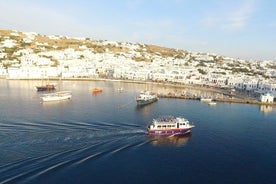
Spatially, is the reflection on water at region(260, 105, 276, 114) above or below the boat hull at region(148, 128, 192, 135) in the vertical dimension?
above

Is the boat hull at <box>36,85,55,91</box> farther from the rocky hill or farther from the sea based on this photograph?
the rocky hill

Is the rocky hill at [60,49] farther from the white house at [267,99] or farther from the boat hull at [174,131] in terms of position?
the boat hull at [174,131]

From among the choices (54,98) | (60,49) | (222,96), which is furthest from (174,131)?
(60,49)

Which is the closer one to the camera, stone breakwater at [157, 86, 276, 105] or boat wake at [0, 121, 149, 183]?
boat wake at [0, 121, 149, 183]

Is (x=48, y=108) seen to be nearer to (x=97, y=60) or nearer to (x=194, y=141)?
(x=194, y=141)

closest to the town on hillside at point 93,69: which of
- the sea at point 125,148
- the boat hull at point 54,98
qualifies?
the boat hull at point 54,98

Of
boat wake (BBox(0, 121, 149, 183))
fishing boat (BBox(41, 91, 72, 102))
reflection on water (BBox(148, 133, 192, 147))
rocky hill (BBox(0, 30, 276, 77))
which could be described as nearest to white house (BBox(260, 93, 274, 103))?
reflection on water (BBox(148, 133, 192, 147))

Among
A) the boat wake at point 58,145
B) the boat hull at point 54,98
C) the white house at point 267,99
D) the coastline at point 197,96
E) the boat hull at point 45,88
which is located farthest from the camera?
the boat hull at point 45,88

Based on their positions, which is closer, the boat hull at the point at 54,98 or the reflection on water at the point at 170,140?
the reflection on water at the point at 170,140

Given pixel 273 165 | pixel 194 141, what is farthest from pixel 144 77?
pixel 273 165
